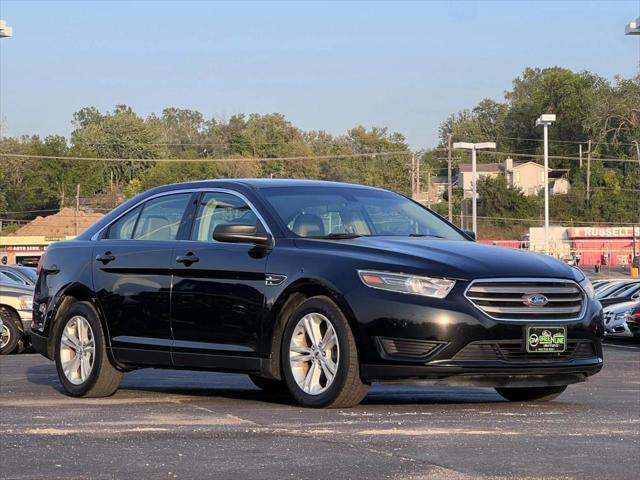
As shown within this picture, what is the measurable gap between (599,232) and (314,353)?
101m

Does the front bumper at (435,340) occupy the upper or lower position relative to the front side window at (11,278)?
upper

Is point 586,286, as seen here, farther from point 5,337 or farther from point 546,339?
point 5,337

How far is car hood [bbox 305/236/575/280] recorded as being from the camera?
841 cm

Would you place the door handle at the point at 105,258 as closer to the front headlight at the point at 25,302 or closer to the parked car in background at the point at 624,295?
the front headlight at the point at 25,302

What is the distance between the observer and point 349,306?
8.42m

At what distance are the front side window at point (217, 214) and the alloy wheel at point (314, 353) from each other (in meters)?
1.10

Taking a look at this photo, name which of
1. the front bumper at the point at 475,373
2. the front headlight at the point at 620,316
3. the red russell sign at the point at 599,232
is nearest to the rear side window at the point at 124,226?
the front bumper at the point at 475,373

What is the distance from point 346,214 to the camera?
948 centimetres

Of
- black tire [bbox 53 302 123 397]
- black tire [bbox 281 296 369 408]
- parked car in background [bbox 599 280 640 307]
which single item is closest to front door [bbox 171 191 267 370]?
black tire [bbox 281 296 369 408]

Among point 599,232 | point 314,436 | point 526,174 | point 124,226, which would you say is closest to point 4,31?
point 124,226

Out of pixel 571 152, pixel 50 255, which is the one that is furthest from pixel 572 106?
pixel 50 255

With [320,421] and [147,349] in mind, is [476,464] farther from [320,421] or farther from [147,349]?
[147,349]

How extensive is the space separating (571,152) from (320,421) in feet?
436

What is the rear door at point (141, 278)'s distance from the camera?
9.59 metres
